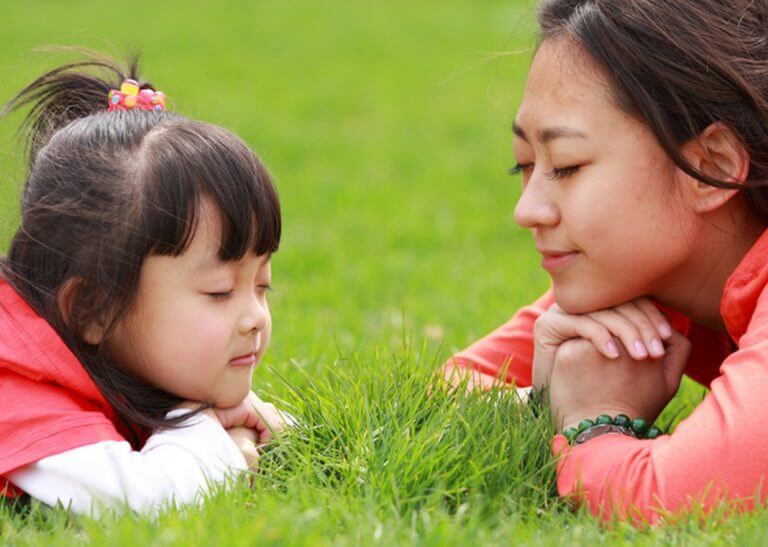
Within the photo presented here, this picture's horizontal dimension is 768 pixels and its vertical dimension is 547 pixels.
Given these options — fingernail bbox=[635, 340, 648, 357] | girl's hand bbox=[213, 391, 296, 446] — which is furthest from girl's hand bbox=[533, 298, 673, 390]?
girl's hand bbox=[213, 391, 296, 446]

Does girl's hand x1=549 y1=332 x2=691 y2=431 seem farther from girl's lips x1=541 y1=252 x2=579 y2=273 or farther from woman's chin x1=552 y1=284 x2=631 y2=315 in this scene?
girl's lips x1=541 y1=252 x2=579 y2=273

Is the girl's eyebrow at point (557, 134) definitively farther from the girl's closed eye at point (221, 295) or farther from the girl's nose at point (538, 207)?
the girl's closed eye at point (221, 295)

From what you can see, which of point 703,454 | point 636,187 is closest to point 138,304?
point 636,187

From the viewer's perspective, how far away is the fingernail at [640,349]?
337 centimetres

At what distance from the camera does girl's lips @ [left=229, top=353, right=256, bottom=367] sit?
328 cm

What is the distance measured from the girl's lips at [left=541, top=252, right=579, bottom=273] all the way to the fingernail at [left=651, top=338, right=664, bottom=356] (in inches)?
13.0

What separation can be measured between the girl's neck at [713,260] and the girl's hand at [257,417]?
3.86 ft

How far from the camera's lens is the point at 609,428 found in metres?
3.24

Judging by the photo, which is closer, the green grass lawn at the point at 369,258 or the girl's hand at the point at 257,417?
the green grass lawn at the point at 369,258

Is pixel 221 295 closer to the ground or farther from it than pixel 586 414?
farther from it

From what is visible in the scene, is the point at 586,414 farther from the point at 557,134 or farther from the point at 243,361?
the point at 243,361

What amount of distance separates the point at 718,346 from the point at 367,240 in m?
3.43

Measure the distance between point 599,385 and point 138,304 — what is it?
129cm

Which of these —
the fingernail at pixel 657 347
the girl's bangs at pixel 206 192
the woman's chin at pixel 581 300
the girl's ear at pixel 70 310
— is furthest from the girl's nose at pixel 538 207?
the girl's ear at pixel 70 310
